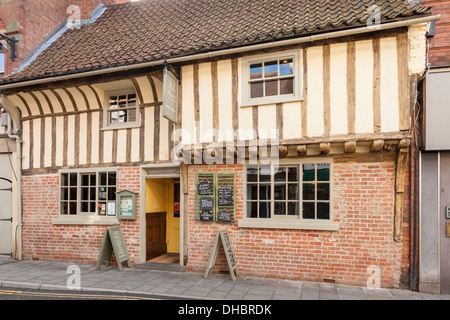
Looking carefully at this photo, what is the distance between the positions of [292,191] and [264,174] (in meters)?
0.73

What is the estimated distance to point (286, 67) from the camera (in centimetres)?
647

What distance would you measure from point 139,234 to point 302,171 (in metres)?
4.48

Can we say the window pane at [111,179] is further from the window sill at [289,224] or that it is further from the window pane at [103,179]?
the window sill at [289,224]

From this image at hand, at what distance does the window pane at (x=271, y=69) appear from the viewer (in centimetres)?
655

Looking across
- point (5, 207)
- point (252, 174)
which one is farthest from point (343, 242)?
point (5, 207)

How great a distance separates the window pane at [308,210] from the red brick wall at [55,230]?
4.30 meters

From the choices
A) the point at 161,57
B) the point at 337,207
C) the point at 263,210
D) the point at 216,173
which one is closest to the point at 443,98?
the point at 337,207

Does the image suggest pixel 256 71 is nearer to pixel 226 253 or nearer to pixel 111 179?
pixel 226 253

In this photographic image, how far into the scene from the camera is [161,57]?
6969 mm

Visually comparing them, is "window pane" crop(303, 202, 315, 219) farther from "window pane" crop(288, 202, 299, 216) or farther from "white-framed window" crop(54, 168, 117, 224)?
"white-framed window" crop(54, 168, 117, 224)

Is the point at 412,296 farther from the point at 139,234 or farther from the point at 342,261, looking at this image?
the point at 139,234

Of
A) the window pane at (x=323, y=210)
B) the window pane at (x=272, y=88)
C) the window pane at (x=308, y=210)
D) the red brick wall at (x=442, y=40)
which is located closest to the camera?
the red brick wall at (x=442, y=40)

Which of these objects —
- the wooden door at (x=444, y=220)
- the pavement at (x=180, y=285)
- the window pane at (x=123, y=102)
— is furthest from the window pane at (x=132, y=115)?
the wooden door at (x=444, y=220)

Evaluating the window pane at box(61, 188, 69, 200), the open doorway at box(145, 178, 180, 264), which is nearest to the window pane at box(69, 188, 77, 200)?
the window pane at box(61, 188, 69, 200)
